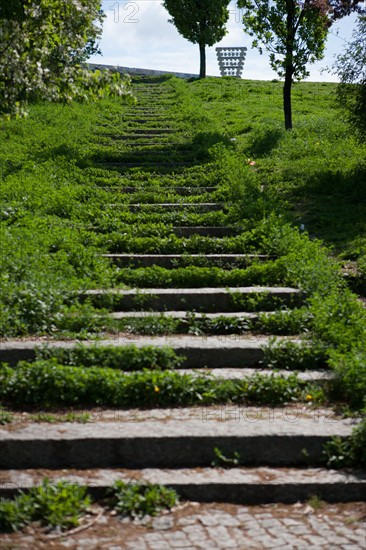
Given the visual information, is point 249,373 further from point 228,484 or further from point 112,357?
A: point 228,484

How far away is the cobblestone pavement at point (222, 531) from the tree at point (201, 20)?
32535mm

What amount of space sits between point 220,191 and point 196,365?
617 cm

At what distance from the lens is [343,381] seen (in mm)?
6574

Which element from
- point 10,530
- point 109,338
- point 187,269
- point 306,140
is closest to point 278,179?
point 306,140

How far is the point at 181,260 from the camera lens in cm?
993

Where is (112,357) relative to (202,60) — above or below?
below

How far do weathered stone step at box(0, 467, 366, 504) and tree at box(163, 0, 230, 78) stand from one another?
3222 centimetres

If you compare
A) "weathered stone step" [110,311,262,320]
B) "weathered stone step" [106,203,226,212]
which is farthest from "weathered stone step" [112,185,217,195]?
"weathered stone step" [110,311,262,320]

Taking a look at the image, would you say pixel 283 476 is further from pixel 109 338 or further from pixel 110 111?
pixel 110 111

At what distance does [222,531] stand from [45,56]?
6.15m

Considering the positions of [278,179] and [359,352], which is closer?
[359,352]

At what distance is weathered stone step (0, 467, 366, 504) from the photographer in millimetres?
5445


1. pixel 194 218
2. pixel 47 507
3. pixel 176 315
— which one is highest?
pixel 194 218

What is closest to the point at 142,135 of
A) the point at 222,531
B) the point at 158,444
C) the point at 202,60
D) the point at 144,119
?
the point at 144,119
